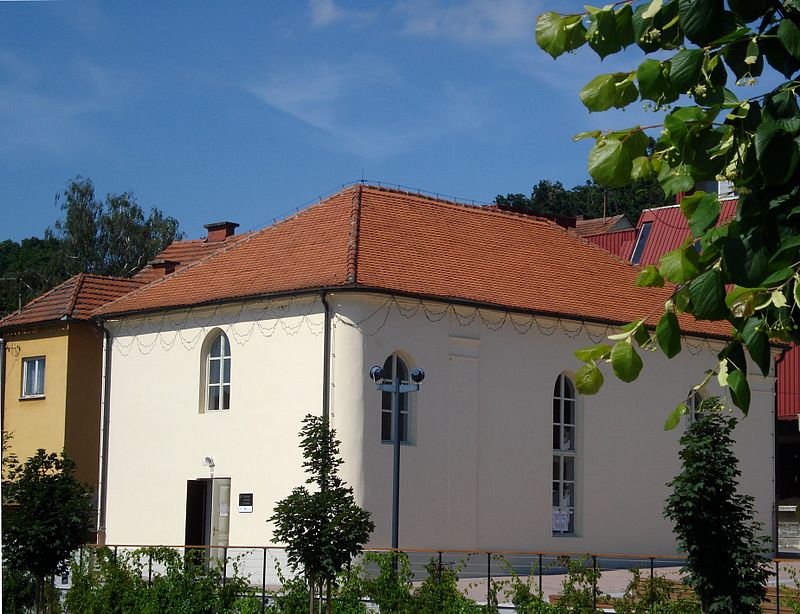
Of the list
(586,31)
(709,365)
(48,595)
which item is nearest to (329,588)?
(48,595)

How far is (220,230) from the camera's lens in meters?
37.8

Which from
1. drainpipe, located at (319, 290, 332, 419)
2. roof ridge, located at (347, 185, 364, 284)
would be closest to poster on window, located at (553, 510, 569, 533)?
drainpipe, located at (319, 290, 332, 419)

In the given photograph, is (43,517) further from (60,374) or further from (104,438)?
(60,374)

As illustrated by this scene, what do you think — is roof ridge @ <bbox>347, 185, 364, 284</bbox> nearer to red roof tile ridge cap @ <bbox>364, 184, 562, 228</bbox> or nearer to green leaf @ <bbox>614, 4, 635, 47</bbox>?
red roof tile ridge cap @ <bbox>364, 184, 562, 228</bbox>

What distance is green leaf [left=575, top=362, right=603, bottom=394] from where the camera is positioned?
381 centimetres

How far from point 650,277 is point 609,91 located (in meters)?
0.58

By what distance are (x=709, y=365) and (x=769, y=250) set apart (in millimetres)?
31085

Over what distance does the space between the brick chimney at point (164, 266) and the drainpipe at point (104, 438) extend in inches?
126

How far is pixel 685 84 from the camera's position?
3.59 meters

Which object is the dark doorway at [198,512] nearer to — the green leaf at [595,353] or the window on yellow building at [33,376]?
the window on yellow building at [33,376]

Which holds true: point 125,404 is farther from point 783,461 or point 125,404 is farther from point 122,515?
point 783,461

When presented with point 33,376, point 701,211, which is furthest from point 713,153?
point 33,376

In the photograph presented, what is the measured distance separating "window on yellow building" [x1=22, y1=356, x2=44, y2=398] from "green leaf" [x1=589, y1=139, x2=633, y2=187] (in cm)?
3162

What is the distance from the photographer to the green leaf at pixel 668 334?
3635 mm
